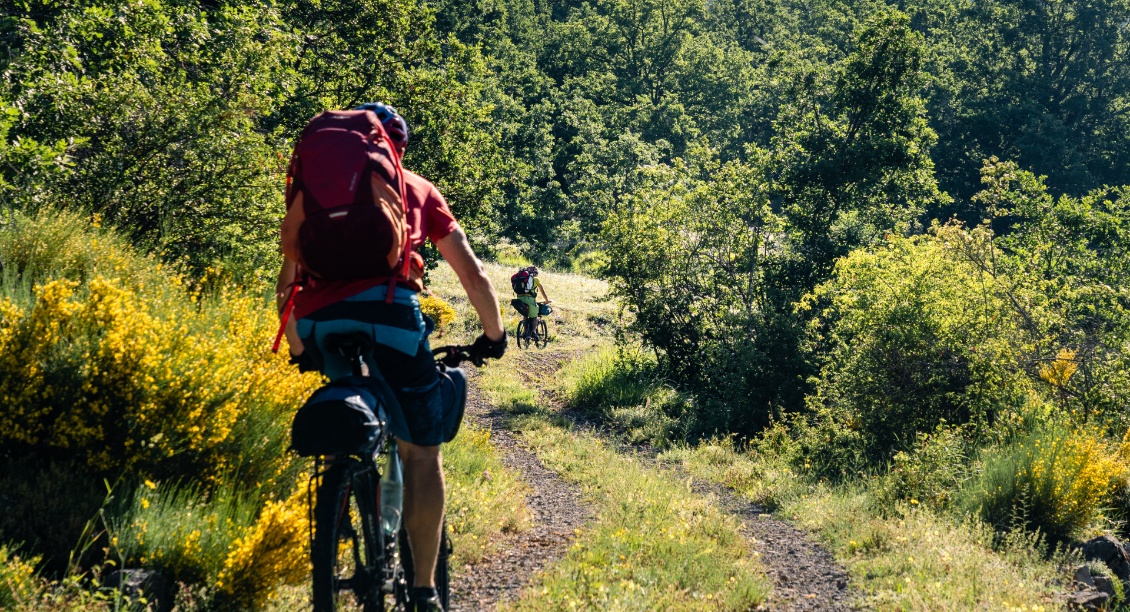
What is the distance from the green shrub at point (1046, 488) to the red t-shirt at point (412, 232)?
6.00 meters

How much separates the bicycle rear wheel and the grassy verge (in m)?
3.59

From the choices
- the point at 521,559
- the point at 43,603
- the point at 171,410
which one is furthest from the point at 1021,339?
the point at 43,603

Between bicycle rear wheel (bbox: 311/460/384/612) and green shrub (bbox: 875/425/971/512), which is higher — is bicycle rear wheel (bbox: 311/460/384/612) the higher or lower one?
the higher one

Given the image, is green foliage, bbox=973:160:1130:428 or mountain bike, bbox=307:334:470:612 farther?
green foliage, bbox=973:160:1130:428

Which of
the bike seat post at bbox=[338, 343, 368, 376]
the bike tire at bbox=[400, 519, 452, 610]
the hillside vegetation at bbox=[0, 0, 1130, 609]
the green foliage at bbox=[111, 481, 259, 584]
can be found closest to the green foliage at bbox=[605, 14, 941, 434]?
the hillside vegetation at bbox=[0, 0, 1130, 609]

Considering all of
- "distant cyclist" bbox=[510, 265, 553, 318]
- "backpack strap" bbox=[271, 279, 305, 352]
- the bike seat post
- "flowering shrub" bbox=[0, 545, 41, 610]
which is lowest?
"flowering shrub" bbox=[0, 545, 41, 610]

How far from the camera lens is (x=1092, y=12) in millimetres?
49906

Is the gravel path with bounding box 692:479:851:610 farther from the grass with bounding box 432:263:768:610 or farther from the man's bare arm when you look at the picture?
the man's bare arm

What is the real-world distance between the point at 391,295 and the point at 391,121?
0.67m

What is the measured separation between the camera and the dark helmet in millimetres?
2988

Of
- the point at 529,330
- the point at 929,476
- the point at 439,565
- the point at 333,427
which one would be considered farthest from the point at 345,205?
the point at 529,330

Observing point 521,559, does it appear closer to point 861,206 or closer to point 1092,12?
point 861,206

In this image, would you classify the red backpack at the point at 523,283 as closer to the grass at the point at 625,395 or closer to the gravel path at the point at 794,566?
the grass at the point at 625,395

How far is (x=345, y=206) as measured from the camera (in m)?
2.70
